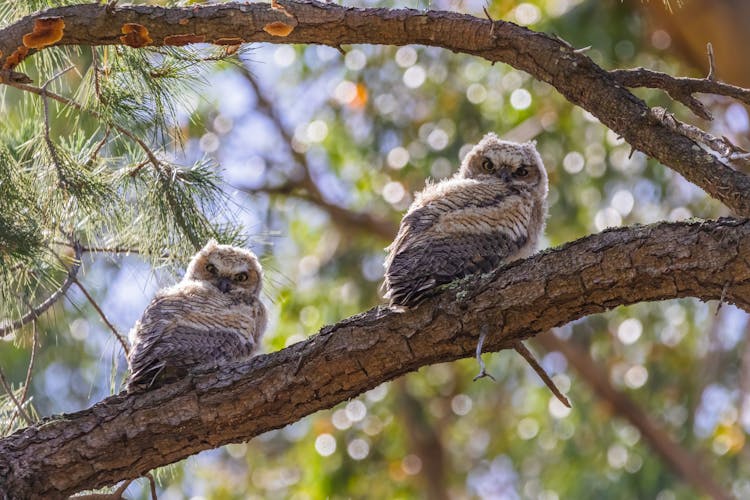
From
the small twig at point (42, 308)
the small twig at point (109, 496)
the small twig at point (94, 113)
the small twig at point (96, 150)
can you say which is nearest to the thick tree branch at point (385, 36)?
the small twig at point (94, 113)

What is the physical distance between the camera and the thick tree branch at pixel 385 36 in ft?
10.1

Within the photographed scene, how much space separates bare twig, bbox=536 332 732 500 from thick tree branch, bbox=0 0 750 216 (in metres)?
5.53

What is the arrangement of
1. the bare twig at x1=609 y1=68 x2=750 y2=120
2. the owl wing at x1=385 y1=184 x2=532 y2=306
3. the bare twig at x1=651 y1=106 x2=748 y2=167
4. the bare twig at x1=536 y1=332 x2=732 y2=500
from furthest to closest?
the bare twig at x1=536 y1=332 x2=732 y2=500 → the owl wing at x1=385 y1=184 x2=532 y2=306 → the bare twig at x1=609 y1=68 x2=750 y2=120 → the bare twig at x1=651 y1=106 x2=748 y2=167

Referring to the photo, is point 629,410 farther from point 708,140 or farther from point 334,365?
point 334,365

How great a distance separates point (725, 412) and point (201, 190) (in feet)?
22.3

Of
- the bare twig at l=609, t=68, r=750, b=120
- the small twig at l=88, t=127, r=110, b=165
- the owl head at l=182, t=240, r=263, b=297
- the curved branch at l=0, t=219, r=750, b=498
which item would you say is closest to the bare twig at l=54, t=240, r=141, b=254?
the small twig at l=88, t=127, r=110, b=165

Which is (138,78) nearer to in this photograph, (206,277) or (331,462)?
(206,277)

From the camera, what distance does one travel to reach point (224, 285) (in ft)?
14.2

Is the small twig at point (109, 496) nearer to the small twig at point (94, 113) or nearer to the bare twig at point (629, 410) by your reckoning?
the small twig at point (94, 113)

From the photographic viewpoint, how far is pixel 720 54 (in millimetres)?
7566

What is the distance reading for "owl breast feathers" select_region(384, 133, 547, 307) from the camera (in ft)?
10.7

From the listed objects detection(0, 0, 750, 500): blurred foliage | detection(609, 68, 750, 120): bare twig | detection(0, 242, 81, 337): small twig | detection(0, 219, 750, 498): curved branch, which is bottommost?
detection(0, 219, 750, 498): curved branch

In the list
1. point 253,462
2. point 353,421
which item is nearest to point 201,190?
point 353,421

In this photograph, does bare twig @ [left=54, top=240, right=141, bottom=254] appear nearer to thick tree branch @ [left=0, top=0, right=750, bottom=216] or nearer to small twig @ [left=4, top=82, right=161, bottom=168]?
small twig @ [left=4, top=82, right=161, bottom=168]
